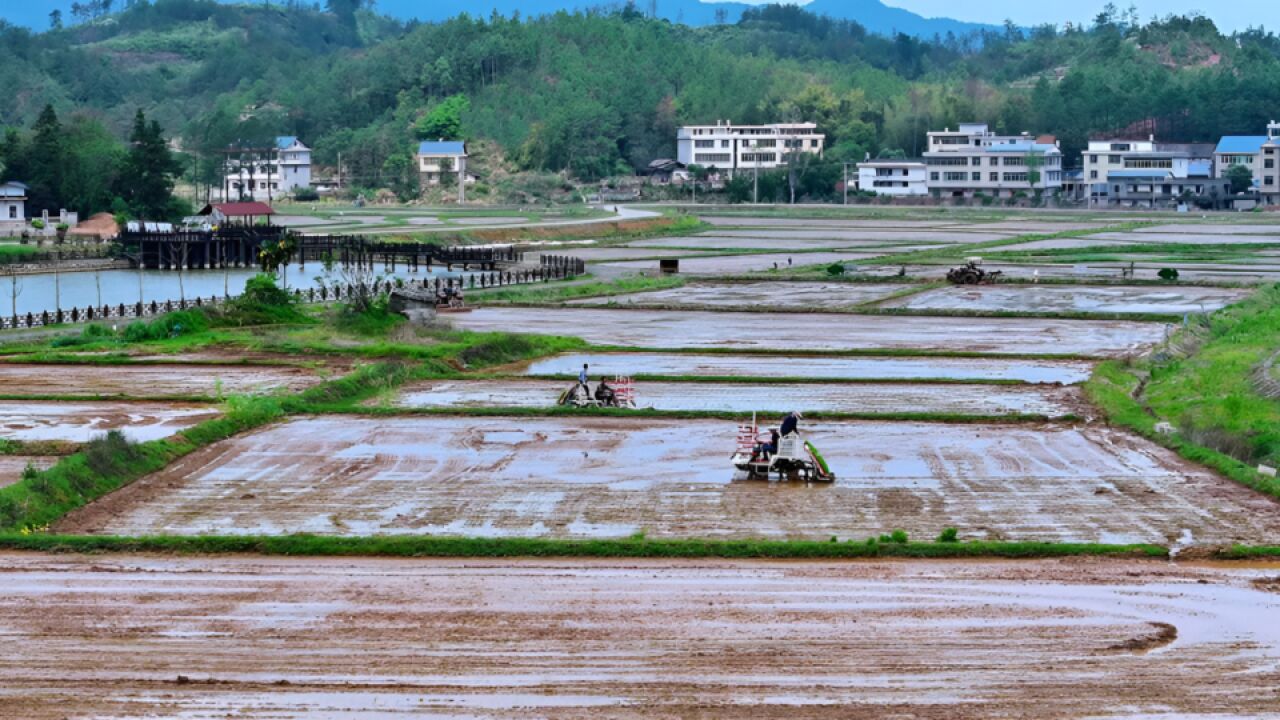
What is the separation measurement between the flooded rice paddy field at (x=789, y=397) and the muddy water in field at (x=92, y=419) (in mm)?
4021

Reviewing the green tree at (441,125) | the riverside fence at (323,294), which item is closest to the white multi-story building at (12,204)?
the riverside fence at (323,294)

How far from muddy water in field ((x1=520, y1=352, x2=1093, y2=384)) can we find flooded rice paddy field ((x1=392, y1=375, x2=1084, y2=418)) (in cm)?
124

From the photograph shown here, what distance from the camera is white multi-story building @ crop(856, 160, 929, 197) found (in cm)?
12506

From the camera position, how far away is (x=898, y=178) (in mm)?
125250

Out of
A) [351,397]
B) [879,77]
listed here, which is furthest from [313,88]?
[351,397]

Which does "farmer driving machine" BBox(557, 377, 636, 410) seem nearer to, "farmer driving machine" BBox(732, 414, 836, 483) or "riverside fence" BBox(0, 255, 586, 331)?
"farmer driving machine" BBox(732, 414, 836, 483)

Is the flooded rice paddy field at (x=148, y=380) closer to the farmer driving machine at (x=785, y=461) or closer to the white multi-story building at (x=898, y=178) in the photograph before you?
the farmer driving machine at (x=785, y=461)

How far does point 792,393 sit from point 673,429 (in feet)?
16.2

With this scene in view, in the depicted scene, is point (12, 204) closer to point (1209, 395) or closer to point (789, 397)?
point (789, 397)

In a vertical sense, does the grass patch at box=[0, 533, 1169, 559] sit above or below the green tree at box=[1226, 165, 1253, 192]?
below

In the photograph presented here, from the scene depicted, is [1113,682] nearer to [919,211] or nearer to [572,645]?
[572,645]

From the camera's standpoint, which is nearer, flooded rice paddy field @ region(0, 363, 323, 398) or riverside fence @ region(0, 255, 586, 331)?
flooded rice paddy field @ region(0, 363, 323, 398)

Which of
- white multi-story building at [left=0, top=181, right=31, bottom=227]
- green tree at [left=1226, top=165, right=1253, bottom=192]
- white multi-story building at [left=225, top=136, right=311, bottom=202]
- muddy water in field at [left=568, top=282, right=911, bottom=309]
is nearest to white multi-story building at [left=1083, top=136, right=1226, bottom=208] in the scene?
green tree at [left=1226, top=165, right=1253, bottom=192]

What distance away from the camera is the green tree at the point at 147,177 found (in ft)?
288
